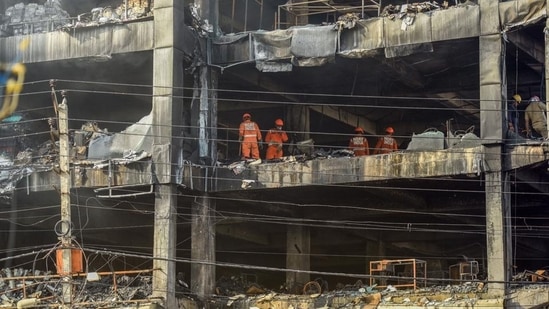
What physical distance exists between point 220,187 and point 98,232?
914 cm

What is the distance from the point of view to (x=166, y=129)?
3244 cm

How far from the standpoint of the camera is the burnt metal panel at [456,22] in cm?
Result: 3092

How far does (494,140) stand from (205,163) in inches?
359

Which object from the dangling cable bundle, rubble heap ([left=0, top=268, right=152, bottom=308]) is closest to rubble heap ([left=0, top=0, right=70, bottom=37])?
the dangling cable bundle

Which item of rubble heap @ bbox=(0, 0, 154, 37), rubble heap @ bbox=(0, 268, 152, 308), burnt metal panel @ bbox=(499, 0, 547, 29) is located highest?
rubble heap @ bbox=(0, 0, 154, 37)

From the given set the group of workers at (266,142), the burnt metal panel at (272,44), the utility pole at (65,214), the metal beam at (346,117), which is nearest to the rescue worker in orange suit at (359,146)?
the group of workers at (266,142)

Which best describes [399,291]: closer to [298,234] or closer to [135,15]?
[298,234]

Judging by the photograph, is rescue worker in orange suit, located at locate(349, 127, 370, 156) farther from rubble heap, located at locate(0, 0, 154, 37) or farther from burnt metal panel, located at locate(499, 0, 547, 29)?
rubble heap, located at locate(0, 0, 154, 37)

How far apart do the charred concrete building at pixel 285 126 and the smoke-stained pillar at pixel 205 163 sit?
0.05 metres

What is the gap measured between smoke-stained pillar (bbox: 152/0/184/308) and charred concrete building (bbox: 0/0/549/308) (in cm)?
5

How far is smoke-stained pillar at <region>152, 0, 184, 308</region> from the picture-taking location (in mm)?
31969

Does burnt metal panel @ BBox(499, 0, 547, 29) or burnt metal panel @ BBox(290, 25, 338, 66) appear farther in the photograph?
burnt metal panel @ BBox(290, 25, 338, 66)

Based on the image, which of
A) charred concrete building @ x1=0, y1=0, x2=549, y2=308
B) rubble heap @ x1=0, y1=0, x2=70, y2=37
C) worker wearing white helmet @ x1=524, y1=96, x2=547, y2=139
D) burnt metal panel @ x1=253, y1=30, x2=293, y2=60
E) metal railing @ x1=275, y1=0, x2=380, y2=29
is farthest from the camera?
metal railing @ x1=275, y1=0, x2=380, y2=29

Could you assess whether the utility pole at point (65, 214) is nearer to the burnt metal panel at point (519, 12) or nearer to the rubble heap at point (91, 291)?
the rubble heap at point (91, 291)
